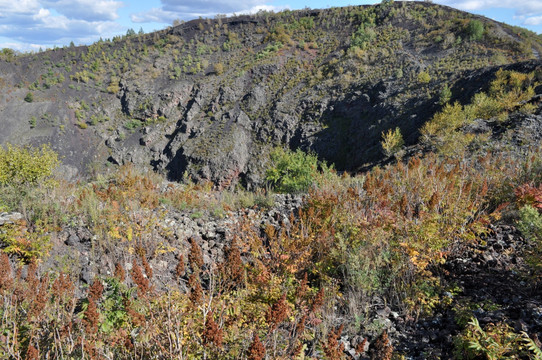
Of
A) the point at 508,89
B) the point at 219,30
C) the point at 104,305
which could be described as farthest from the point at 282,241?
the point at 219,30

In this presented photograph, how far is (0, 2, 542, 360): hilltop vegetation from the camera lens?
309 centimetres

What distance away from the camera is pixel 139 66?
37.5 metres

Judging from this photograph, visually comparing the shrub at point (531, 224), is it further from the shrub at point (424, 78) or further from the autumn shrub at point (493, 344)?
the shrub at point (424, 78)

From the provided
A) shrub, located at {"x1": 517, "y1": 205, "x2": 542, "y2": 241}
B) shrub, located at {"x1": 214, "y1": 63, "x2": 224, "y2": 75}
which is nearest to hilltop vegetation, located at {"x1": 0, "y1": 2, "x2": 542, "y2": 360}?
shrub, located at {"x1": 517, "y1": 205, "x2": 542, "y2": 241}

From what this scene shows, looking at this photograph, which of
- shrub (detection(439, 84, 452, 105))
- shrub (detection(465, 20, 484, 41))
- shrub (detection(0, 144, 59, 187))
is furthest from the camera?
shrub (detection(465, 20, 484, 41))

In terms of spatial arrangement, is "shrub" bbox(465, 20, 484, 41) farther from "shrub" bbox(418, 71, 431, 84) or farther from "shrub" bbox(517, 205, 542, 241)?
"shrub" bbox(517, 205, 542, 241)

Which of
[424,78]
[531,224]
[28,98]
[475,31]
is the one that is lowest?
[531,224]

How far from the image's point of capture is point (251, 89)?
32.6 metres

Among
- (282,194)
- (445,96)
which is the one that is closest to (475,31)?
(445,96)

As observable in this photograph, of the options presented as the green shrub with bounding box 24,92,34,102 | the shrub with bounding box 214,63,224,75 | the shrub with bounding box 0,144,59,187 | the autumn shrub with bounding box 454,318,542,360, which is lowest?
the autumn shrub with bounding box 454,318,542,360

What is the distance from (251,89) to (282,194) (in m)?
25.8

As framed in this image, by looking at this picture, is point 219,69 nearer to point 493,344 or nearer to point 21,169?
point 21,169

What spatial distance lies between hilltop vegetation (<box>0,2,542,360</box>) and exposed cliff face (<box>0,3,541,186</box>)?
223mm

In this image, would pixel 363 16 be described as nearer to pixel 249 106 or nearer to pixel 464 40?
pixel 464 40
